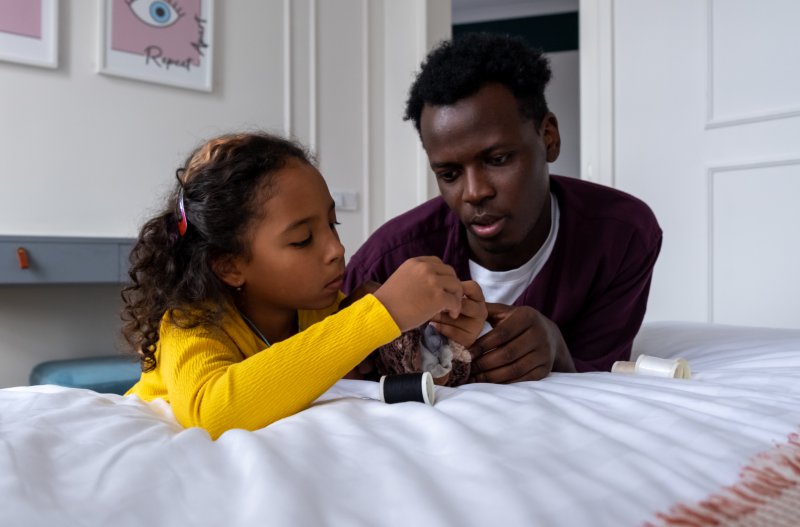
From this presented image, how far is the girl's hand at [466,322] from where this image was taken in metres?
0.94

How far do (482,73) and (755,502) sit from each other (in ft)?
3.17

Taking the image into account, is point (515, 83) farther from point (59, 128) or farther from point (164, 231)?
point (59, 128)

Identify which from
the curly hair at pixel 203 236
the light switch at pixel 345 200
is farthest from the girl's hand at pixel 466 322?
the light switch at pixel 345 200

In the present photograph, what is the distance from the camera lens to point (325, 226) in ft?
3.42

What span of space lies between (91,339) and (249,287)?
1922 mm

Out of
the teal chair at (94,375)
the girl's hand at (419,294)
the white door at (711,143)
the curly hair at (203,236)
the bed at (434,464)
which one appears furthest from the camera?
the white door at (711,143)

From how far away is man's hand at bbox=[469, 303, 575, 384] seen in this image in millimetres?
907

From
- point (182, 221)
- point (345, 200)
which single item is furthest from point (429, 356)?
point (345, 200)

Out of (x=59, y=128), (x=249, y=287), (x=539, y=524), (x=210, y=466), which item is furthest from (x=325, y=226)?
(x=59, y=128)

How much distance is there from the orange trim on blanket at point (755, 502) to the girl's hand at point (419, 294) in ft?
1.43

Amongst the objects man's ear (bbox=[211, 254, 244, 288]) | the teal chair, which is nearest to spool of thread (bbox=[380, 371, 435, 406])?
man's ear (bbox=[211, 254, 244, 288])

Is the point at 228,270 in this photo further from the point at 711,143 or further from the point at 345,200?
the point at 345,200

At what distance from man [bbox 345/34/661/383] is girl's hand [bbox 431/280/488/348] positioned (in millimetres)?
181

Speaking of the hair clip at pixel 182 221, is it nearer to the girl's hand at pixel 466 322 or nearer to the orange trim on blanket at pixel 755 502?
the girl's hand at pixel 466 322
